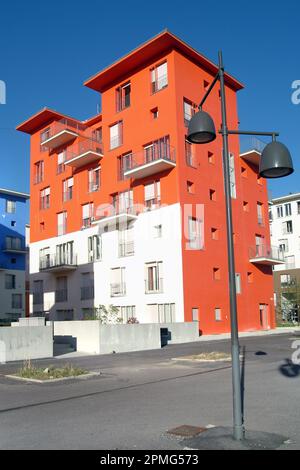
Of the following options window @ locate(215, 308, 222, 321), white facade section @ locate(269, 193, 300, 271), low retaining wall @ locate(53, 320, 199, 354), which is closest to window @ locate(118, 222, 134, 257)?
window @ locate(215, 308, 222, 321)

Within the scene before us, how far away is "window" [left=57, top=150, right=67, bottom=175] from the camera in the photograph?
4225 cm

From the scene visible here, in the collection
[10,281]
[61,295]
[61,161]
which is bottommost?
[61,295]

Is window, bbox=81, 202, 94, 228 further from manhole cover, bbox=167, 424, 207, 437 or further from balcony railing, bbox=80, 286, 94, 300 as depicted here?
manhole cover, bbox=167, 424, 207, 437

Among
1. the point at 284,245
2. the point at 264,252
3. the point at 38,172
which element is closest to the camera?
the point at 264,252

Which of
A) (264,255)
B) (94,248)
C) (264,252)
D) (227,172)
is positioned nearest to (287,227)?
(264,252)

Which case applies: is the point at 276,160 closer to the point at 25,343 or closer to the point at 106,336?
the point at 25,343

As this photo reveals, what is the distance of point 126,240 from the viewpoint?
3481cm

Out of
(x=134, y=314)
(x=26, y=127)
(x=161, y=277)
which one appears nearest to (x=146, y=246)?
(x=161, y=277)

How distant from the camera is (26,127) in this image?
45188mm

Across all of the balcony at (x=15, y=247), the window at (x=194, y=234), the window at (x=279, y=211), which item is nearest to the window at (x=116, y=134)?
Answer: the window at (x=194, y=234)

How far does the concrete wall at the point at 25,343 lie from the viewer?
1738 cm

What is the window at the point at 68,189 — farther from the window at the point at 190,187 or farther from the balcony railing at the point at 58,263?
the window at the point at 190,187

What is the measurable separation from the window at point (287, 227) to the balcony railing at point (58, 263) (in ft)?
114

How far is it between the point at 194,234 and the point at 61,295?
44.5ft
